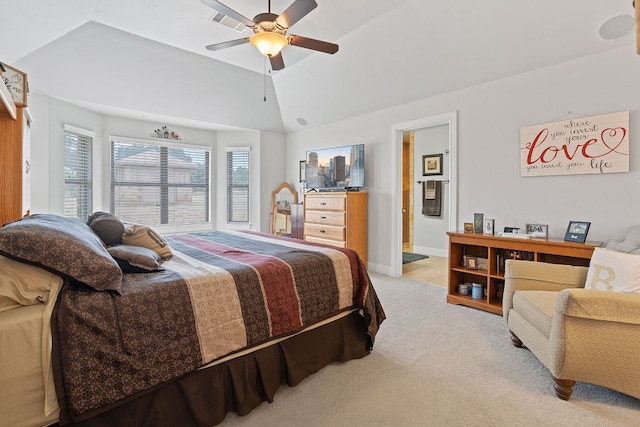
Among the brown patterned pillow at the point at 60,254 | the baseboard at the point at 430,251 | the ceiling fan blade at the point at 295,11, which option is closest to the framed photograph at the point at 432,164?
the baseboard at the point at 430,251

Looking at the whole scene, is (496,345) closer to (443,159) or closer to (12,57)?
(443,159)

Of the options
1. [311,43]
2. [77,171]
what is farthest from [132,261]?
[77,171]

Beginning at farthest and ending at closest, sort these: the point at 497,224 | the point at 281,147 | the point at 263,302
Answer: the point at 281,147, the point at 497,224, the point at 263,302

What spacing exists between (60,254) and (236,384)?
3.48ft

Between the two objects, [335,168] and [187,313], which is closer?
[187,313]

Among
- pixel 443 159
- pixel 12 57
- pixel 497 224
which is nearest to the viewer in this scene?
pixel 12 57

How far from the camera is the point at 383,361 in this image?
2.26 m

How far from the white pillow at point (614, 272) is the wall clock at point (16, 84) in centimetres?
435

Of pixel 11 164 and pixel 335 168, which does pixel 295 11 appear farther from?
pixel 335 168

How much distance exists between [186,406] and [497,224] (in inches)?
134

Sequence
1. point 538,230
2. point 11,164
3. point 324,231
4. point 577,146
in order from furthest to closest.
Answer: point 324,231 < point 538,230 < point 577,146 < point 11,164

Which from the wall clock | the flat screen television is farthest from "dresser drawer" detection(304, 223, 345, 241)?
the wall clock

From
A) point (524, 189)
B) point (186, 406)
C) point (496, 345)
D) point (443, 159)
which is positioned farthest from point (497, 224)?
point (186, 406)

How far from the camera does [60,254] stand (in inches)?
51.7
